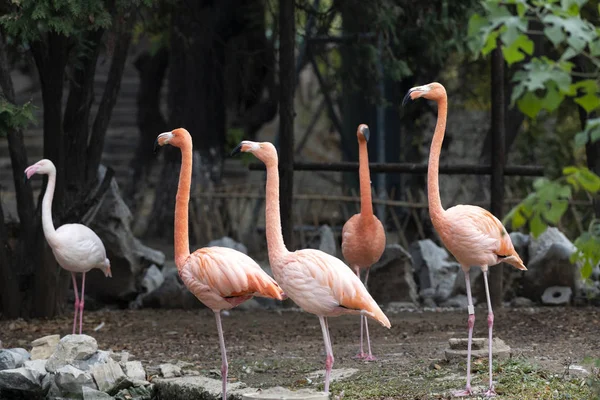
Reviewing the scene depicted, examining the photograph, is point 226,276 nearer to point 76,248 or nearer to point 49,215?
point 76,248

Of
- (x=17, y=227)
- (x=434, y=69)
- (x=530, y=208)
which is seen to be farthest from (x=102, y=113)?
(x=530, y=208)

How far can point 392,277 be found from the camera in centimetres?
1034

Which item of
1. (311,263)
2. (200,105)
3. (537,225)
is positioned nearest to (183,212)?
(311,263)

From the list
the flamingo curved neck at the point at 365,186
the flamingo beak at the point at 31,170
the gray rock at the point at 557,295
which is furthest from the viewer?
the gray rock at the point at 557,295

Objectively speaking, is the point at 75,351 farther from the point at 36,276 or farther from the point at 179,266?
the point at 36,276

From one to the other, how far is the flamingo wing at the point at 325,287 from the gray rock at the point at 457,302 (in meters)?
4.84

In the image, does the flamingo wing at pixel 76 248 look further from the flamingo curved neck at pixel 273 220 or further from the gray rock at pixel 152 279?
the flamingo curved neck at pixel 273 220

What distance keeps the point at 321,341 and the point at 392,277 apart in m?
2.63

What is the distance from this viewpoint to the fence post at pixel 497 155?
9.21 metres

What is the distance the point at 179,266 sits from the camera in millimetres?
6082

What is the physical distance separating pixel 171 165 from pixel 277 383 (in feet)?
29.0

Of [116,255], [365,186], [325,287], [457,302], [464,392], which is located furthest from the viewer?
[116,255]

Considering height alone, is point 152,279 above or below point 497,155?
below

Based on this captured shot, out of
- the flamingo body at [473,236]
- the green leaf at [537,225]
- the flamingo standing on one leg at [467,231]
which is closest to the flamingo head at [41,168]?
the flamingo standing on one leg at [467,231]
